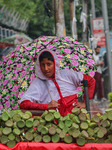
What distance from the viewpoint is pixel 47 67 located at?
381 centimetres

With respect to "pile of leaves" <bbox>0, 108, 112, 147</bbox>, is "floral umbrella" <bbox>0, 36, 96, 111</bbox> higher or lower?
higher

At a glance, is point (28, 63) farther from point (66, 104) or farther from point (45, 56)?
point (66, 104)

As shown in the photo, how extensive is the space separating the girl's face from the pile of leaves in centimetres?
157

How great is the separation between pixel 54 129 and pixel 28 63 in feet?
8.75

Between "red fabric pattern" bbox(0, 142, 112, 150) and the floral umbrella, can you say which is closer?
"red fabric pattern" bbox(0, 142, 112, 150)

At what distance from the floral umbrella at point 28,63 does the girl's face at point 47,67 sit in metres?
0.66

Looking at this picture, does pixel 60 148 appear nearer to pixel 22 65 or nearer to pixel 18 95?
pixel 18 95

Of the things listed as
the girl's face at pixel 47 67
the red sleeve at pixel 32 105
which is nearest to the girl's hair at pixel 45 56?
the girl's face at pixel 47 67

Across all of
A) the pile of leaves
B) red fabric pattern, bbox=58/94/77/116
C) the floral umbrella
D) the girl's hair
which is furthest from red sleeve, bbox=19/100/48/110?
the pile of leaves

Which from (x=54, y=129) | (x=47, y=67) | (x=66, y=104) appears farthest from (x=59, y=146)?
(x=47, y=67)

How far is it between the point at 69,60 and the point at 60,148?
2687 millimetres

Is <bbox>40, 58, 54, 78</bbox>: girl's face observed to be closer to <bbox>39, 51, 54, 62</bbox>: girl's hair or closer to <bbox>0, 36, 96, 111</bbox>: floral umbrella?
<bbox>39, 51, 54, 62</bbox>: girl's hair

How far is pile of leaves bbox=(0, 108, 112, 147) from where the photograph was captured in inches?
82.9

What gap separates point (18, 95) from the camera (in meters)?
4.33
